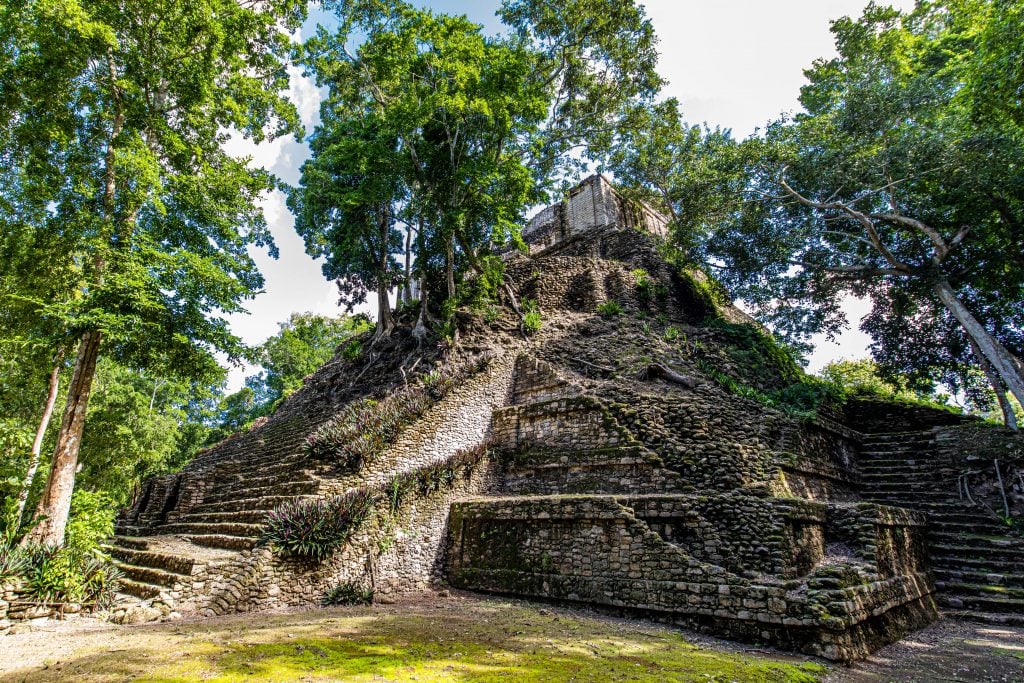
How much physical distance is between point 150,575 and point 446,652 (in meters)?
5.34

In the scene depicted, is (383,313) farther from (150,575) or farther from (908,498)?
(908,498)

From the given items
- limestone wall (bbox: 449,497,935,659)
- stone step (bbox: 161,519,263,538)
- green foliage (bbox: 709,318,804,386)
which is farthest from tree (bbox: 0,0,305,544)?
green foliage (bbox: 709,318,804,386)

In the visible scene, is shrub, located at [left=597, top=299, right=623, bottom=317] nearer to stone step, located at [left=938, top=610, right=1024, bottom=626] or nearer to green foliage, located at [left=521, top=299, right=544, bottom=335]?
green foliage, located at [left=521, top=299, right=544, bottom=335]

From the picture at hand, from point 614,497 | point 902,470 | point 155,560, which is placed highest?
point 902,470

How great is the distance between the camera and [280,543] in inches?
274

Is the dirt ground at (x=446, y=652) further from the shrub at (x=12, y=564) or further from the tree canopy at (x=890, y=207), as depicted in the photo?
the tree canopy at (x=890, y=207)

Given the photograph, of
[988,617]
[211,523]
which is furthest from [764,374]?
[211,523]

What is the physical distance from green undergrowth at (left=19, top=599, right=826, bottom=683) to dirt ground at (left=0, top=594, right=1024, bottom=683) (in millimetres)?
14

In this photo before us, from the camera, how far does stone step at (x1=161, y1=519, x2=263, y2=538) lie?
303 inches

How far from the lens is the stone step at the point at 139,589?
6267 mm

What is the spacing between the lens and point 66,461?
6.84 metres

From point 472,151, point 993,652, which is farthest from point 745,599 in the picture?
point 472,151

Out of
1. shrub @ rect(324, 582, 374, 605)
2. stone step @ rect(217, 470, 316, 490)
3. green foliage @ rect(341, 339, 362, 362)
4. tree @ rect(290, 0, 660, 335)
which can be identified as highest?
tree @ rect(290, 0, 660, 335)

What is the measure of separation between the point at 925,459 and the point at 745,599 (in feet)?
27.0
